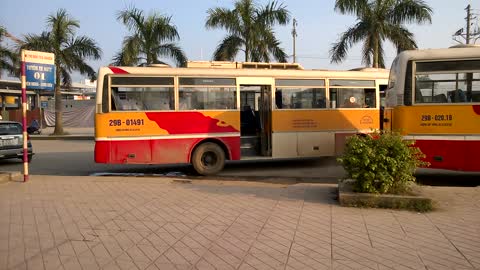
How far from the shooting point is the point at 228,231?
5.80 metres

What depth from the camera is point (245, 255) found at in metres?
4.91

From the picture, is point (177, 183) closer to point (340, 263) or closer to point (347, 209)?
point (347, 209)

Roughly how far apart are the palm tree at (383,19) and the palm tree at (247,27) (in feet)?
12.6

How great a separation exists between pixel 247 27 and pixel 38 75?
14.6 metres

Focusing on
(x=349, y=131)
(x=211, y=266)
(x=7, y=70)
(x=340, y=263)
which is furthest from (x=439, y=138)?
(x=7, y=70)

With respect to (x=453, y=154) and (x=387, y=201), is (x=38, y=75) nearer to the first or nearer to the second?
(x=387, y=201)

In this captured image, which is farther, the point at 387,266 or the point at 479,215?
the point at 479,215

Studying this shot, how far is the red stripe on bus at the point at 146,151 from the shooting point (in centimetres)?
1103

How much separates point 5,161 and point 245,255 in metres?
14.7

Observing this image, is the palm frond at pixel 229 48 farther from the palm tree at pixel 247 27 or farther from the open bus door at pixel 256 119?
the open bus door at pixel 256 119

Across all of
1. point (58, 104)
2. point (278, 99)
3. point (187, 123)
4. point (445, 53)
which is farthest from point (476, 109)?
point (58, 104)

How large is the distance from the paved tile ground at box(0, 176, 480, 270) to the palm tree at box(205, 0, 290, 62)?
15893 millimetres

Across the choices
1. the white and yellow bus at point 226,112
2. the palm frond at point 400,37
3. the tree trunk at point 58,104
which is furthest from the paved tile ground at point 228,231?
the tree trunk at point 58,104

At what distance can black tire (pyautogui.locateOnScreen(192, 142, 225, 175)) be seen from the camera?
1184 cm
